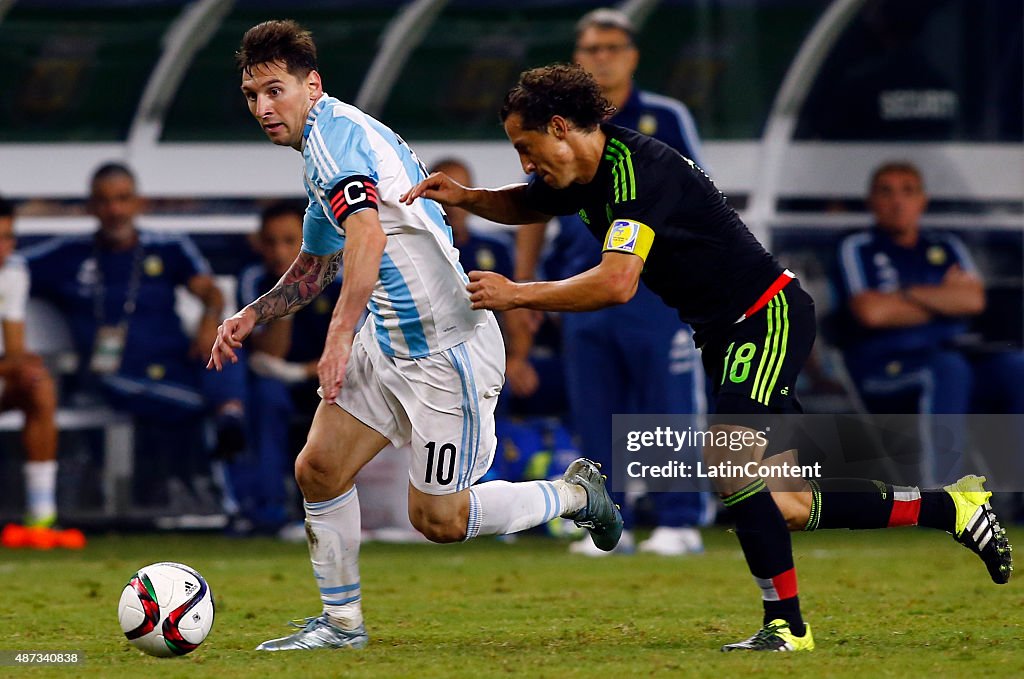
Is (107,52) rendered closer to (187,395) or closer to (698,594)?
(187,395)

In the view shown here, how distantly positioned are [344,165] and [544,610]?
2203 millimetres

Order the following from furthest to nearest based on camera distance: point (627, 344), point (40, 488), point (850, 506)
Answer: point (40, 488) < point (627, 344) < point (850, 506)

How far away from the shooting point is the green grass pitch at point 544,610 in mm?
5137

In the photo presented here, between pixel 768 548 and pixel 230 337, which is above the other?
pixel 230 337

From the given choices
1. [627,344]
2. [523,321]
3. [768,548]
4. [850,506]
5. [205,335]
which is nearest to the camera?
[768,548]

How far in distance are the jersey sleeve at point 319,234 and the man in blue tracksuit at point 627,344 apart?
295 centimetres

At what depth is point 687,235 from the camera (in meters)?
5.49

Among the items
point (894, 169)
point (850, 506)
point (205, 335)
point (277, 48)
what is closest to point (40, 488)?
point (205, 335)

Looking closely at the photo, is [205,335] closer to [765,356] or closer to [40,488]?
[40,488]

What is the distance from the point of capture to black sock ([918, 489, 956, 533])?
5773 mm

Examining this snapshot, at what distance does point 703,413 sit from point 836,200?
5.16ft

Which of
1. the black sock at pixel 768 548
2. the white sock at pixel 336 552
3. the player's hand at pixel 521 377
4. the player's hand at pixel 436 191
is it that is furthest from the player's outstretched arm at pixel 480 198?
the player's hand at pixel 521 377

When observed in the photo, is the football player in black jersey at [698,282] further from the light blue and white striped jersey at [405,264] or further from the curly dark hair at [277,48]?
the curly dark hair at [277,48]

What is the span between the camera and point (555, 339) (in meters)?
10.5
